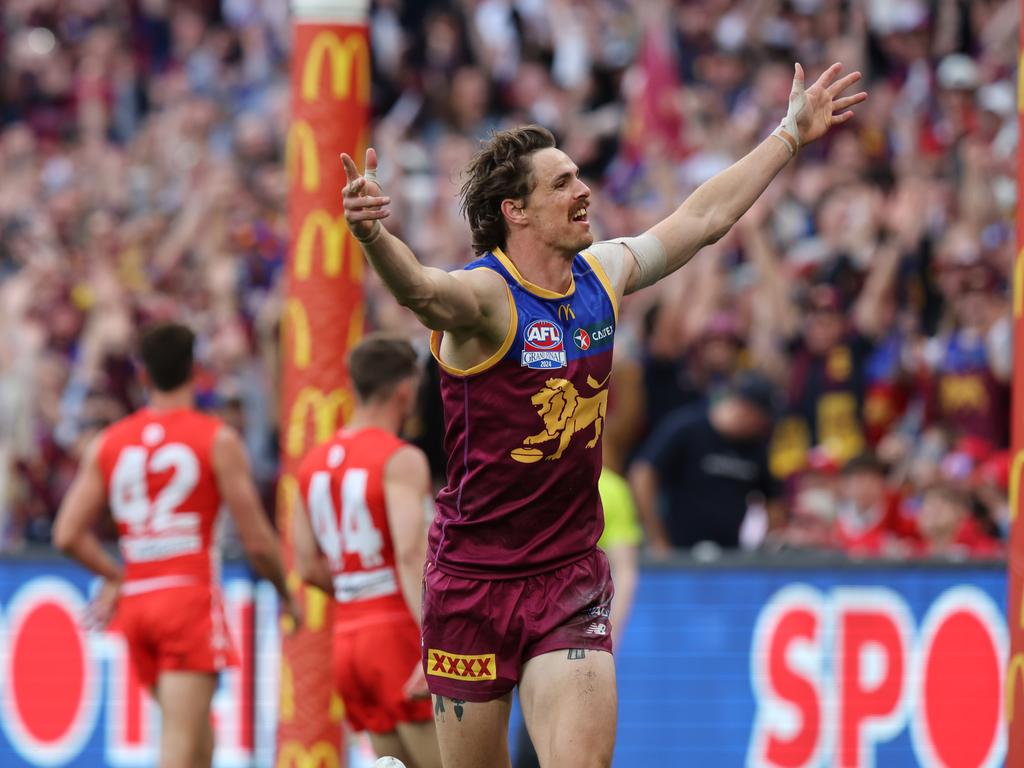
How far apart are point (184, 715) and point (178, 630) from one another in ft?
1.32

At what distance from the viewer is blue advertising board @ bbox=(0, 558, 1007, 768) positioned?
10680 millimetres

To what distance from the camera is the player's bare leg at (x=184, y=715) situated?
9008mm

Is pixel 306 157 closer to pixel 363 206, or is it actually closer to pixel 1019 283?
pixel 363 206

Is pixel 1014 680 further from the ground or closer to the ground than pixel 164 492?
closer to the ground

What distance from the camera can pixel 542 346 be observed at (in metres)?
6.14

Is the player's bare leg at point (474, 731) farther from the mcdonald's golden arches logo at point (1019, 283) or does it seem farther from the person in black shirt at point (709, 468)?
the person in black shirt at point (709, 468)

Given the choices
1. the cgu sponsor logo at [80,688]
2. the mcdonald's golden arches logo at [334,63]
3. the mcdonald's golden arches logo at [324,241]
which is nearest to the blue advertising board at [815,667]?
the cgu sponsor logo at [80,688]

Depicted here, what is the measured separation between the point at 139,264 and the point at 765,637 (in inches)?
298

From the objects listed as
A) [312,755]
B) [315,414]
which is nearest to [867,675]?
[312,755]

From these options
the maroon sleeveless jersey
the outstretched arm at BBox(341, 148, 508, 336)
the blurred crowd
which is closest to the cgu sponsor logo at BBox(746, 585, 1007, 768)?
the blurred crowd

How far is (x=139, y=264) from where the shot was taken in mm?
16359

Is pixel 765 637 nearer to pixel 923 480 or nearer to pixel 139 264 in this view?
pixel 923 480

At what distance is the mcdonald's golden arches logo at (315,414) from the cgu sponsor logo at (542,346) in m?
3.21

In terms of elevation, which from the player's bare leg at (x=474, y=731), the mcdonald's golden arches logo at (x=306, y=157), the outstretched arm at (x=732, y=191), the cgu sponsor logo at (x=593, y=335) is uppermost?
the mcdonald's golden arches logo at (x=306, y=157)
